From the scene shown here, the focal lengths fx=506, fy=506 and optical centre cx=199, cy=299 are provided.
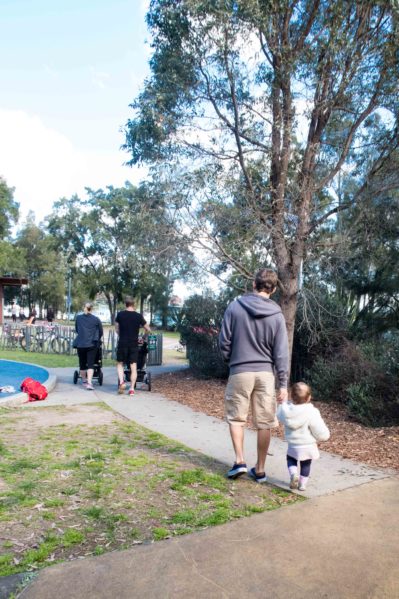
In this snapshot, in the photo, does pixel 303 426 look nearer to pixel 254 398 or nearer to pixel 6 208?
pixel 254 398

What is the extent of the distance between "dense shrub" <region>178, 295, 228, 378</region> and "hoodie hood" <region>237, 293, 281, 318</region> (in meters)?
6.88

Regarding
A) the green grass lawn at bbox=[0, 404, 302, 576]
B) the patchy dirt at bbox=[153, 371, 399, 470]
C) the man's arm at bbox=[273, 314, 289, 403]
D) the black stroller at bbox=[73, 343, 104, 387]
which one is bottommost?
the patchy dirt at bbox=[153, 371, 399, 470]

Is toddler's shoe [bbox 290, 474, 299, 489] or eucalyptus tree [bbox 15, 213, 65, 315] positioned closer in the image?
toddler's shoe [bbox 290, 474, 299, 489]

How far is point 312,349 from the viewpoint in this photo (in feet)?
33.5

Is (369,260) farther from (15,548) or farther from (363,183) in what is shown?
(15,548)

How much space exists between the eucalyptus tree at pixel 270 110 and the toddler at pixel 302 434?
463 cm

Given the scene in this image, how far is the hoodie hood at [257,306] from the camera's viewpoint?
444cm

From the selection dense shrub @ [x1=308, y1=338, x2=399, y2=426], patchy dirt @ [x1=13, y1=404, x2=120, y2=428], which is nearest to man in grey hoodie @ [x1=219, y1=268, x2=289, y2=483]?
patchy dirt @ [x1=13, y1=404, x2=120, y2=428]

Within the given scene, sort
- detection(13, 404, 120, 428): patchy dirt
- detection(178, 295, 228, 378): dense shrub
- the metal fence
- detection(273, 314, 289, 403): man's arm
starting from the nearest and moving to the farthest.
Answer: detection(273, 314, 289, 403): man's arm
detection(13, 404, 120, 428): patchy dirt
detection(178, 295, 228, 378): dense shrub
the metal fence

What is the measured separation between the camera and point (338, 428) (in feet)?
22.7

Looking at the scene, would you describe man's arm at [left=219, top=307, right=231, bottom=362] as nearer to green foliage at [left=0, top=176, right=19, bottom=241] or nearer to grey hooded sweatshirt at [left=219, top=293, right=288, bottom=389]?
grey hooded sweatshirt at [left=219, top=293, right=288, bottom=389]

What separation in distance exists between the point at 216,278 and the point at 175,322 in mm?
3754

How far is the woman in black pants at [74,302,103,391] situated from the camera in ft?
31.4

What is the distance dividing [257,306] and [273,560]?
2099 millimetres
